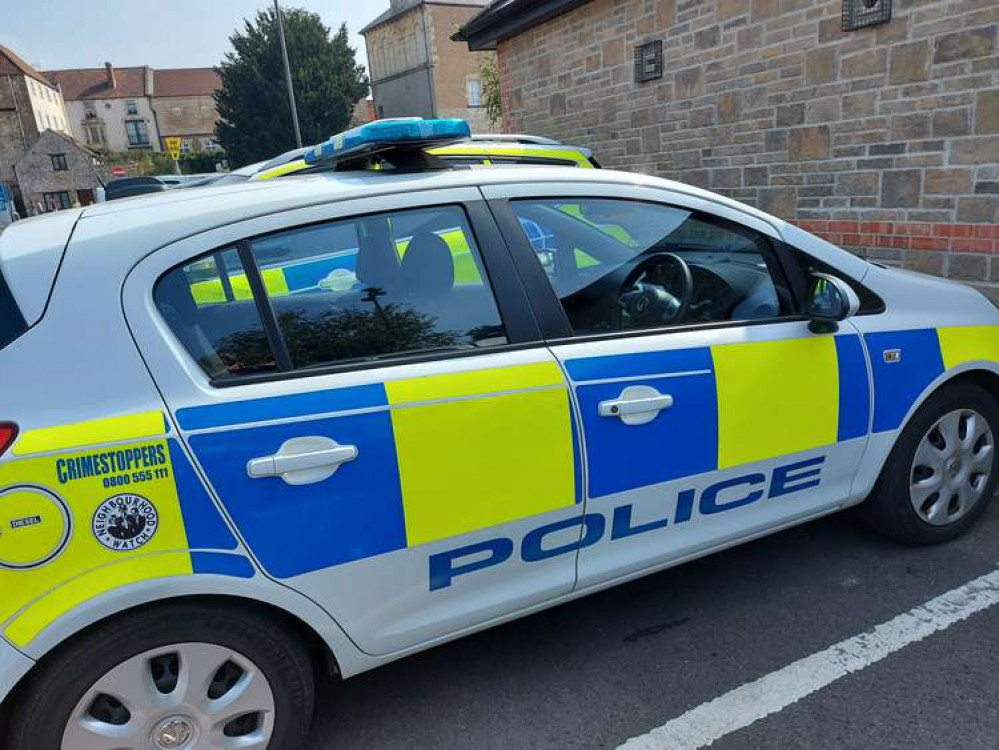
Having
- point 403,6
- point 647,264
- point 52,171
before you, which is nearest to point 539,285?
point 647,264

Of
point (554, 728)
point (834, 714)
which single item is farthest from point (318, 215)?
point (834, 714)

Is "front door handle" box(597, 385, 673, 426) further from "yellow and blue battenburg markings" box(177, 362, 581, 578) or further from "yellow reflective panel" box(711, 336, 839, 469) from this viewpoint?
"yellow reflective panel" box(711, 336, 839, 469)

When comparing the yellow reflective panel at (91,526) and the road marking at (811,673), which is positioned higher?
the yellow reflective panel at (91,526)

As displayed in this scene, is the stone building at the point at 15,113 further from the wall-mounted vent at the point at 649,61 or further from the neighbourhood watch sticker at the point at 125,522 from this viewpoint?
the neighbourhood watch sticker at the point at 125,522

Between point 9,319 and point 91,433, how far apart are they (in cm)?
32

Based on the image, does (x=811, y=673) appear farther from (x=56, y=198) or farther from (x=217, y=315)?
(x=56, y=198)

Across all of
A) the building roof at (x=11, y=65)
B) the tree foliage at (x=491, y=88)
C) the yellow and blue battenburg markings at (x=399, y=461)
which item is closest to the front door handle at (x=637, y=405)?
the yellow and blue battenburg markings at (x=399, y=461)

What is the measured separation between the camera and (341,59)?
143ft

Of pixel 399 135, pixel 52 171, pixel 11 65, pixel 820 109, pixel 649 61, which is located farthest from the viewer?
pixel 11 65

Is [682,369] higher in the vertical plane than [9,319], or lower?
lower

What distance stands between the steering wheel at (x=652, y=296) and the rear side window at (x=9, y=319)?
1587 mm

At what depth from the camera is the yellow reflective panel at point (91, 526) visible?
1.59m

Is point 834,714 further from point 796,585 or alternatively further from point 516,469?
point 516,469

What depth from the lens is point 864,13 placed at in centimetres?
544
